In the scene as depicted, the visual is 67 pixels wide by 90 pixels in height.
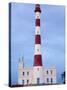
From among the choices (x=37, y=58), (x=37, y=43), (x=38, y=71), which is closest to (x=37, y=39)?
(x=37, y=43)

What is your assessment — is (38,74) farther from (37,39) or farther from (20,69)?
(37,39)

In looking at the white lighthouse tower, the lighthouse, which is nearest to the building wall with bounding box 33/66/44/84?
the lighthouse

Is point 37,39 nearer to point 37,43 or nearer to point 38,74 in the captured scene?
point 37,43

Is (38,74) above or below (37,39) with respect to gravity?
below

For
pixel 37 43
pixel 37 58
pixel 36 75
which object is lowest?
pixel 36 75

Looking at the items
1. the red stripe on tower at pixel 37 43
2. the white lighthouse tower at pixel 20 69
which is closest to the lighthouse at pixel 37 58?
the red stripe on tower at pixel 37 43

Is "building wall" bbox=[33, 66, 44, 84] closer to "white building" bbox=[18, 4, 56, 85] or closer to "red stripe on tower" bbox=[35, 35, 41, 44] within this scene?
"white building" bbox=[18, 4, 56, 85]

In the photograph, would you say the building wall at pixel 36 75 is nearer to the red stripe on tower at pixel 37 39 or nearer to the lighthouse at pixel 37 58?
the lighthouse at pixel 37 58

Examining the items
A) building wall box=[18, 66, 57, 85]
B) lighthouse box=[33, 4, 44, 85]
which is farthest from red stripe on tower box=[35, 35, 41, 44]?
building wall box=[18, 66, 57, 85]

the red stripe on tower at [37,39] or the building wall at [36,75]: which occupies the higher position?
the red stripe on tower at [37,39]

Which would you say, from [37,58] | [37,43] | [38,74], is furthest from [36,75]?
[37,43]

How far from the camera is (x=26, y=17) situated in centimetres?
282

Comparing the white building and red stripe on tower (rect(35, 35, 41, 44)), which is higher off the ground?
red stripe on tower (rect(35, 35, 41, 44))

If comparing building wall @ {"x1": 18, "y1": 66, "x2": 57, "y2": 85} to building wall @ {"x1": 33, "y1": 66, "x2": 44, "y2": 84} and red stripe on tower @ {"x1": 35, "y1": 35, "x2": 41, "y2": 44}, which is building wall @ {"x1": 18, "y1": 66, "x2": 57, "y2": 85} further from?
red stripe on tower @ {"x1": 35, "y1": 35, "x2": 41, "y2": 44}
